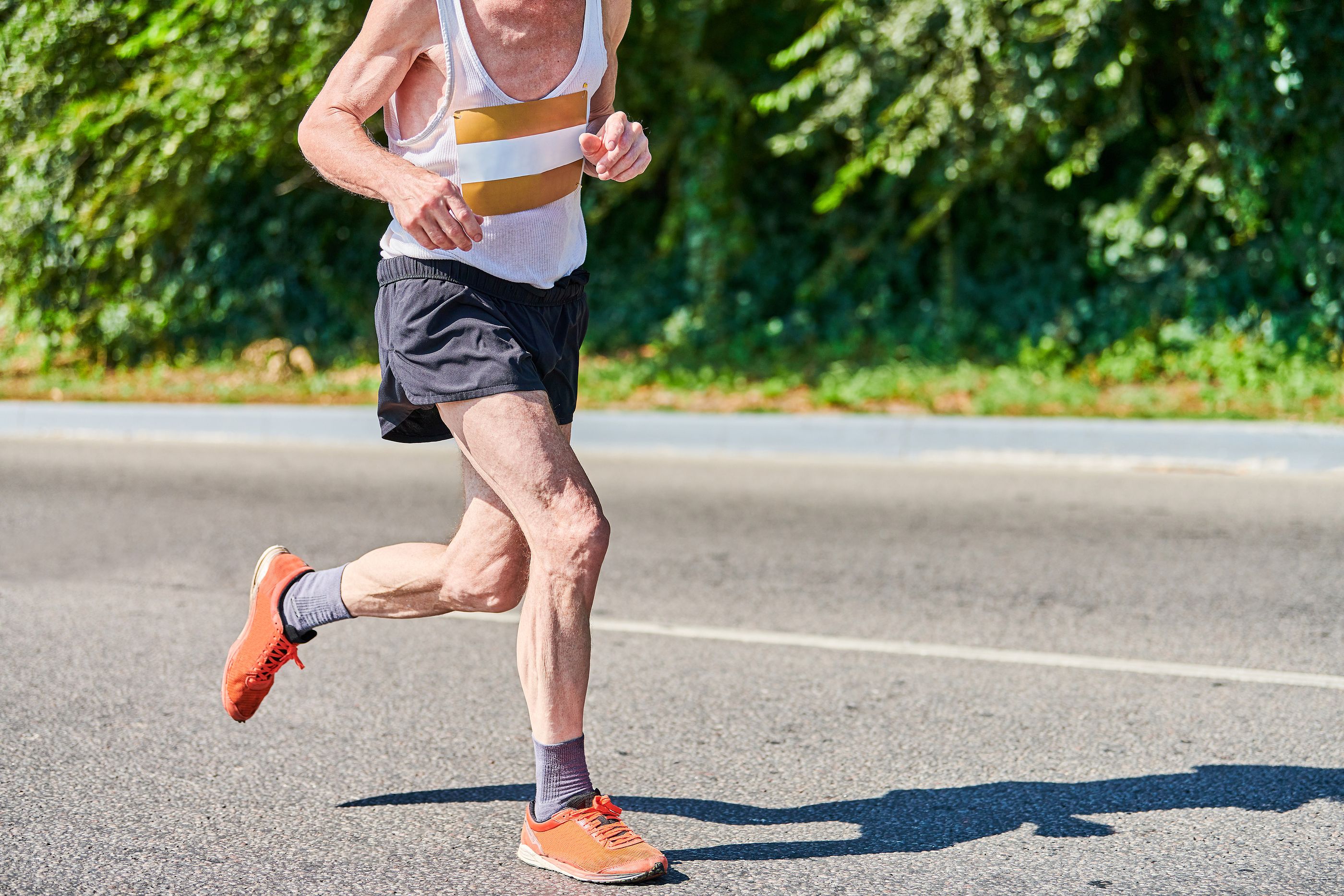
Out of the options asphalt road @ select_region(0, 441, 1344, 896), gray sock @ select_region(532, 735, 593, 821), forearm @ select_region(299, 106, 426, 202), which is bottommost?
asphalt road @ select_region(0, 441, 1344, 896)

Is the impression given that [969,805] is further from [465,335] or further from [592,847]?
[465,335]

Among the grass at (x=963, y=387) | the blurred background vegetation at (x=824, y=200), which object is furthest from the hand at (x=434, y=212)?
the blurred background vegetation at (x=824, y=200)

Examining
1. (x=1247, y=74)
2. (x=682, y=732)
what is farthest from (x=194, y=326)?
(x=682, y=732)

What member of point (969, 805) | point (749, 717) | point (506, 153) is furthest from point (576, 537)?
point (749, 717)

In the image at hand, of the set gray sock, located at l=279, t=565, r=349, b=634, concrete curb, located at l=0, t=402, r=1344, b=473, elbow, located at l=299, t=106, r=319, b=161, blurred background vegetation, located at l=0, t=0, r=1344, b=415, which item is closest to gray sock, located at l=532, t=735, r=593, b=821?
gray sock, located at l=279, t=565, r=349, b=634

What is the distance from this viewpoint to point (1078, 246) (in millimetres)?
12117

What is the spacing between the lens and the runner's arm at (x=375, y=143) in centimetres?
262

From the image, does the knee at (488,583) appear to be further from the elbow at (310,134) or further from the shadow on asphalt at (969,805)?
the elbow at (310,134)

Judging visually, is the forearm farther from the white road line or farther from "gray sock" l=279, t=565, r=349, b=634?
the white road line

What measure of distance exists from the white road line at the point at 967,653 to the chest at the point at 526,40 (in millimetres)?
1965

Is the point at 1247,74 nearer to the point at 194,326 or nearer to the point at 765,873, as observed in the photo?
the point at 765,873

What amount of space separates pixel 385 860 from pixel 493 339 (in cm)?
103

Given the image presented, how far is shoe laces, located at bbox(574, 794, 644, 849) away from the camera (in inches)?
107

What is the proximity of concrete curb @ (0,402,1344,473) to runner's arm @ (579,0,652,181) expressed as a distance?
226 inches
